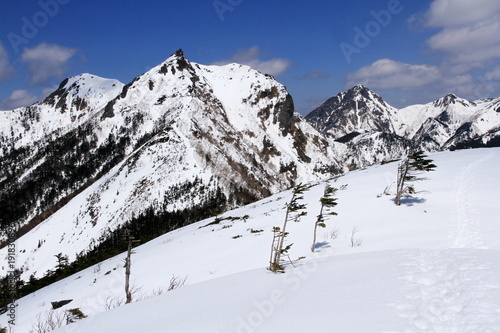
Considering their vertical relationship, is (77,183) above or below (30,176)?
below

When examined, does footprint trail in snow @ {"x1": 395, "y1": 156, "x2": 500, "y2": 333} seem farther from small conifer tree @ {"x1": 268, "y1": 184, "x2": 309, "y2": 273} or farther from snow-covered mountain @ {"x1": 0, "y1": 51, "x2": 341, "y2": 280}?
snow-covered mountain @ {"x1": 0, "y1": 51, "x2": 341, "y2": 280}

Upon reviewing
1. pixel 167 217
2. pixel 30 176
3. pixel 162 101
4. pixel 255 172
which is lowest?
pixel 167 217

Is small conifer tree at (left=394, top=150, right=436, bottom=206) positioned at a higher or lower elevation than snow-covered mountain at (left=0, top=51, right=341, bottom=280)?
lower

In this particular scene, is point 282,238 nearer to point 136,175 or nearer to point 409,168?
point 409,168

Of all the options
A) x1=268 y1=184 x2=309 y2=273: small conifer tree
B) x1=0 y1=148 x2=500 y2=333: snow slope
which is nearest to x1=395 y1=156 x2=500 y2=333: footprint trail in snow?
x1=0 y1=148 x2=500 y2=333: snow slope

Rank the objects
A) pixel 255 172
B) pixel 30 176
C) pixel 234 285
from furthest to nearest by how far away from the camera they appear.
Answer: pixel 30 176 → pixel 255 172 → pixel 234 285

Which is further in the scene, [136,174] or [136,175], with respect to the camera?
[136,174]

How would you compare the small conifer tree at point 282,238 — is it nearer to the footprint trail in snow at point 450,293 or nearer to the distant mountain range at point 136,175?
the footprint trail in snow at point 450,293

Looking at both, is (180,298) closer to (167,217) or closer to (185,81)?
(167,217)

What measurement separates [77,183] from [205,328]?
7571 inches

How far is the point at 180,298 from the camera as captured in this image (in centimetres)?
899

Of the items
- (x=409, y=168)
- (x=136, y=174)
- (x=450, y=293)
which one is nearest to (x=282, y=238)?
(x=450, y=293)

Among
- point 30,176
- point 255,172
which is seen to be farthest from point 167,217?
Answer: point 30,176

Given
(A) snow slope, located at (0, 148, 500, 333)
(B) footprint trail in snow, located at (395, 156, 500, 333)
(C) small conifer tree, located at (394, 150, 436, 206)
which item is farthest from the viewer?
(C) small conifer tree, located at (394, 150, 436, 206)
